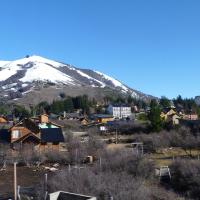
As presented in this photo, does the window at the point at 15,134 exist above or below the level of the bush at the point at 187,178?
above

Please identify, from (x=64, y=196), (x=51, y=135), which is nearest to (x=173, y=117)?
(x=51, y=135)

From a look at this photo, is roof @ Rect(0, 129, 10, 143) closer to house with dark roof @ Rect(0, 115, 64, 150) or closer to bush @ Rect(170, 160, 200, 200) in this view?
house with dark roof @ Rect(0, 115, 64, 150)

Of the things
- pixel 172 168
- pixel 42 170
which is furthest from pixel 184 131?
pixel 172 168

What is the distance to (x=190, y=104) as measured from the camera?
123125mm

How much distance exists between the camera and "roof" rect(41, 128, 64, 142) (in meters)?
43.3

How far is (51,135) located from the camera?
43906 millimetres

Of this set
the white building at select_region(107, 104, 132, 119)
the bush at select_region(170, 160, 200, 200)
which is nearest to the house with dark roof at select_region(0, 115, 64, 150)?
the bush at select_region(170, 160, 200, 200)

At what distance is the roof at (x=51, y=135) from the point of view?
43312 millimetres

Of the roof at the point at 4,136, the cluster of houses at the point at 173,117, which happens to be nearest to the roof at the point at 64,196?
the roof at the point at 4,136

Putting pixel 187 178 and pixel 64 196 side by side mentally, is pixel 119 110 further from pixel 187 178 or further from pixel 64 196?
pixel 64 196

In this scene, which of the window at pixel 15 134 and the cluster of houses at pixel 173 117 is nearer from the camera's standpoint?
the window at pixel 15 134

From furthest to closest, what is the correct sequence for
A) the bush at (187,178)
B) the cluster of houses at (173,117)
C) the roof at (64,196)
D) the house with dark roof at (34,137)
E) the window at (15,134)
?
the cluster of houses at (173,117)
the window at (15,134)
the house with dark roof at (34,137)
the bush at (187,178)
the roof at (64,196)

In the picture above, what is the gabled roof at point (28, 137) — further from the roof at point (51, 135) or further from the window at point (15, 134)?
the window at point (15, 134)

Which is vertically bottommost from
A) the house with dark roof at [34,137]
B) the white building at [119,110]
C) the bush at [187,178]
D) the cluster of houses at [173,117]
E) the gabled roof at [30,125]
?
the bush at [187,178]
